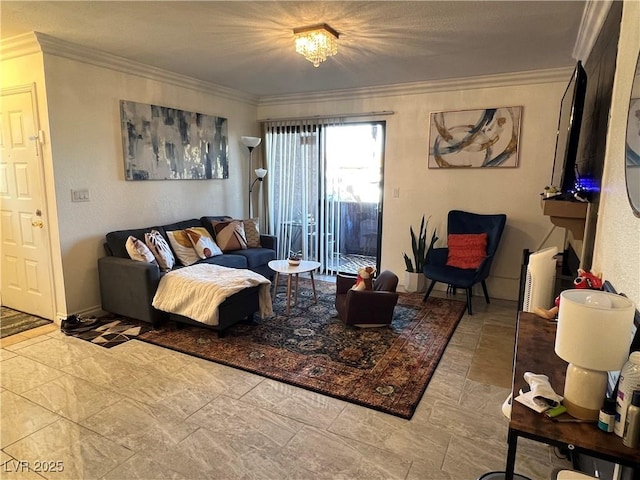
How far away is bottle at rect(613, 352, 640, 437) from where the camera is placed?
3.34 ft

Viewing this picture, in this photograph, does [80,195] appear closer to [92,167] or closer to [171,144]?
[92,167]

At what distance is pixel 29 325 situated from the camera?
144 inches

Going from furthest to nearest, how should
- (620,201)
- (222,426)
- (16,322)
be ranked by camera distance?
(16,322) → (222,426) → (620,201)

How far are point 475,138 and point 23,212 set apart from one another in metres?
4.77

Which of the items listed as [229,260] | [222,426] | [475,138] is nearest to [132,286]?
[229,260]

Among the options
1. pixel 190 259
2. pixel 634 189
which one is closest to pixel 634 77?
pixel 634 189

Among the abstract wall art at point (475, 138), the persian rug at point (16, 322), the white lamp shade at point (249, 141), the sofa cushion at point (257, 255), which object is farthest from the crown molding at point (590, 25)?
the persian rug at point (16, 322)

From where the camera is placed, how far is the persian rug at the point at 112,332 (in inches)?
Result: 132

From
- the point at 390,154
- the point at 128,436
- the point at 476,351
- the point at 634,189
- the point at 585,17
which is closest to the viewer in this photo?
the point at 634,189

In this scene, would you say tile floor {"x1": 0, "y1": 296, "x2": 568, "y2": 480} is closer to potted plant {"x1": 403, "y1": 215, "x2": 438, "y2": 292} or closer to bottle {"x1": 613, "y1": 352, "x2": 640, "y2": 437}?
bottle {"x1": 613, "y1": 352, "x2": 640, "y2": 437}

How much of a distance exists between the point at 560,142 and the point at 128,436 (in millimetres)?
3962

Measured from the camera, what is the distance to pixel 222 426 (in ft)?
7.32

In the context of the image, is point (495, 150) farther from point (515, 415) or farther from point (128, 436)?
point (128, 436)

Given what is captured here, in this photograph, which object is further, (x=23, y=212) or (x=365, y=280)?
(x=23, y=212)
